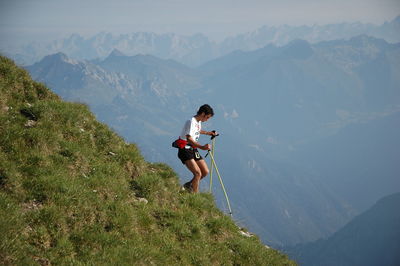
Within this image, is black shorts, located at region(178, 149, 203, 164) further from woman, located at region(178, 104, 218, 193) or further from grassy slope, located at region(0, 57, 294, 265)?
grassy slope, located at region(0, 57, 294, 265)

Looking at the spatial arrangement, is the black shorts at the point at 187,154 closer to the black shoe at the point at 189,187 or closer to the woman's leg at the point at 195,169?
the woman's leg at the point at 195,169

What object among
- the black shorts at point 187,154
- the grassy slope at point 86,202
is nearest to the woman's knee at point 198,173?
the black shorts at point 187,154

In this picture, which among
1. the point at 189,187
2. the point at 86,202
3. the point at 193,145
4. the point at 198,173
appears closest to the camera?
the point at 86,202

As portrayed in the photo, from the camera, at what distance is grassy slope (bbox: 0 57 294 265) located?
23.5 ft

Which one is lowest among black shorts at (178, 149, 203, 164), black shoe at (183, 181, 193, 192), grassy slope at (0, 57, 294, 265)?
grassy slope at (0, 57, 294, 265)

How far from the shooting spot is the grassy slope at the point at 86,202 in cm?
715

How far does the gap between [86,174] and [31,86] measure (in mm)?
4802

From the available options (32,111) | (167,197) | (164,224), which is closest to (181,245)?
(164,224)

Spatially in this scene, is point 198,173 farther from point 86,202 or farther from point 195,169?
point 86,202

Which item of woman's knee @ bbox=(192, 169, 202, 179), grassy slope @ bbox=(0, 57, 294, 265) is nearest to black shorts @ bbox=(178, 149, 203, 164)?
woman's knee @ bbox=(192, 169, 202, 179)

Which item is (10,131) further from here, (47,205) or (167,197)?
(167,197)

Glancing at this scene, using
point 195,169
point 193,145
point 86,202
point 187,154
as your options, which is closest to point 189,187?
point 195,169

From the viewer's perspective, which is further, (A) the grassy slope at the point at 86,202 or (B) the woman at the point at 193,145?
(B) the woman at the point at 193,145

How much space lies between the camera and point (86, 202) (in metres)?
8.29
